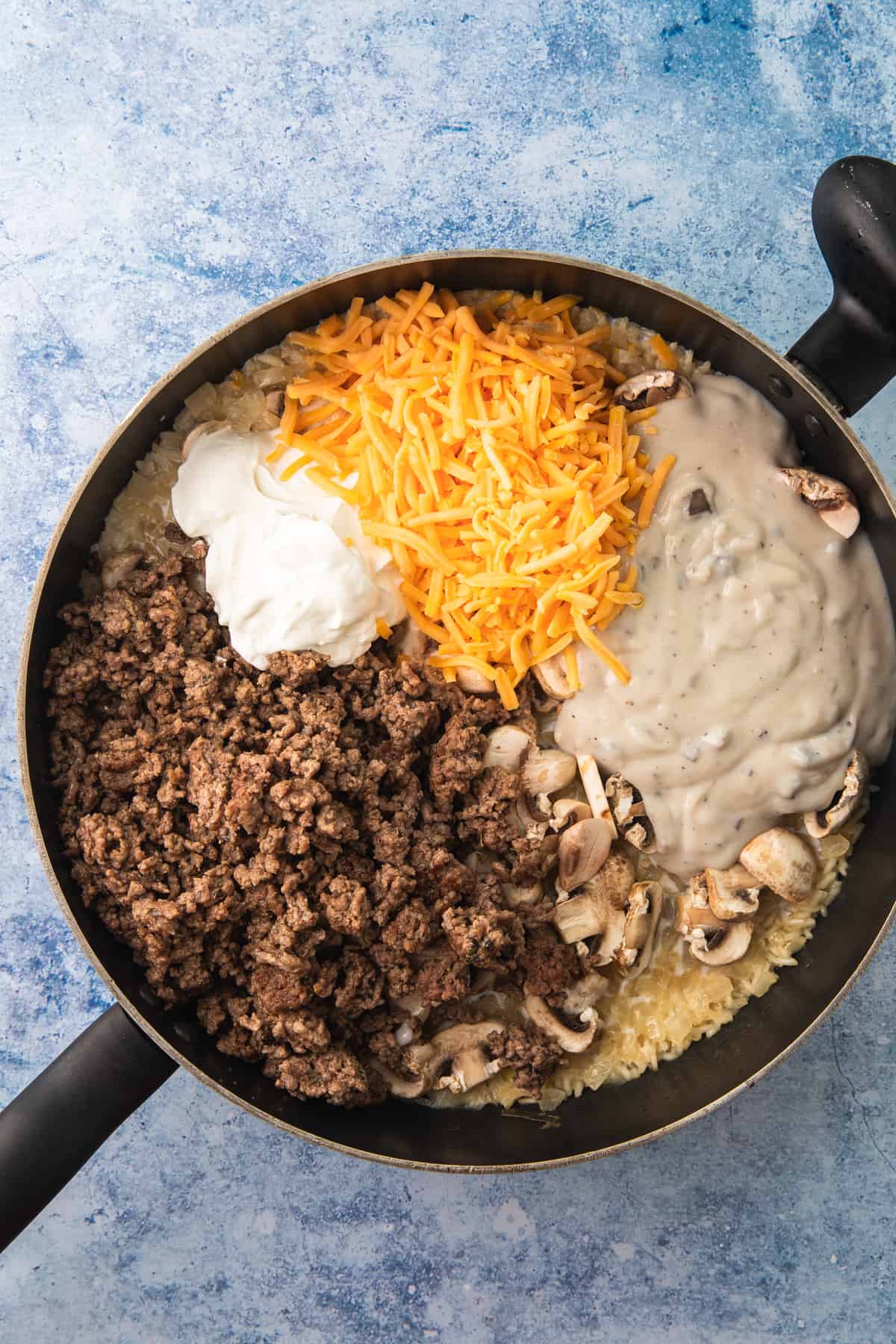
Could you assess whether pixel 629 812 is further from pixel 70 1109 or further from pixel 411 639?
pixel 70 1109

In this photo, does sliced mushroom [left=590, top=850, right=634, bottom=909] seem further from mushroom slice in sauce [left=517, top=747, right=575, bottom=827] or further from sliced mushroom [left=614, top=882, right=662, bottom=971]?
mushroom slice in sauce [left=517, top=747, right=575, bottom=827]

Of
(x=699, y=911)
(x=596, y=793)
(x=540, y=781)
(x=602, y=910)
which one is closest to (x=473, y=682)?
(x=540, y=781)

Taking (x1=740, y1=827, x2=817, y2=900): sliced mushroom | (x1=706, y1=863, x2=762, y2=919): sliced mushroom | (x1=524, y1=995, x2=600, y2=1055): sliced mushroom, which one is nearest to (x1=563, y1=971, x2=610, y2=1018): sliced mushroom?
(x1=524, y1=995, x2=600, y2=1055): sliced mushroom

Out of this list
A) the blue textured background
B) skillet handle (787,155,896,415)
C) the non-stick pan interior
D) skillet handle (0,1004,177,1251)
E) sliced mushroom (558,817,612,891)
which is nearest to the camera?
skillet handle (0,1004,177,1251)

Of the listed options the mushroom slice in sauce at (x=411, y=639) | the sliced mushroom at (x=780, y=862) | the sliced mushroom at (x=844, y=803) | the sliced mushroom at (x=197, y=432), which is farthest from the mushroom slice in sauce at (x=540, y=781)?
the sliced mushroom at (x=197, y=432)

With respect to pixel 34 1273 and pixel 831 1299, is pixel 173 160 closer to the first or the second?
pixel 34 1273
